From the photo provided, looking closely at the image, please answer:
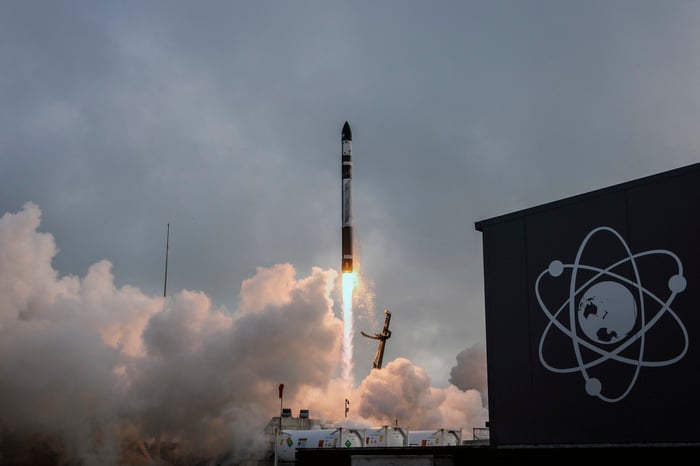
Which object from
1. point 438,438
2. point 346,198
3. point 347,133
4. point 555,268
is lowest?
point 438,438

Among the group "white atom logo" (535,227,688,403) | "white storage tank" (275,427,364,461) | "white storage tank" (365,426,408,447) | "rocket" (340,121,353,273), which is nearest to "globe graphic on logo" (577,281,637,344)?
"white atom logo" (535,227,688,403)

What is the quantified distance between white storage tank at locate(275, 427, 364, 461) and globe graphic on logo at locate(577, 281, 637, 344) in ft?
123

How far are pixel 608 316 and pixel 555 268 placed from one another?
267 centimetres

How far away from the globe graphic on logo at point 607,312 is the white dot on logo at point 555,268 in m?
1.33

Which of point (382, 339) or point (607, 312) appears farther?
point (382, 339)

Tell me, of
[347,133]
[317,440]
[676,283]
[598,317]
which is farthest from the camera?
[347,133]

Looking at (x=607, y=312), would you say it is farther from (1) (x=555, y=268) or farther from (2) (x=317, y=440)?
(2) (x=317, y=440)

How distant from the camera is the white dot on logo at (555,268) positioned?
2808cm

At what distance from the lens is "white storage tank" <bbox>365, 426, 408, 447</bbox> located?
6122 cm

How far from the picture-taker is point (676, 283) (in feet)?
81.4

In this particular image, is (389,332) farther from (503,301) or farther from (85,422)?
(503,301)

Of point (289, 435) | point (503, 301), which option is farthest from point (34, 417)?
point (503, 301)

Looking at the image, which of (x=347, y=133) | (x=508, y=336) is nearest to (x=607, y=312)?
(x=508, y=336)

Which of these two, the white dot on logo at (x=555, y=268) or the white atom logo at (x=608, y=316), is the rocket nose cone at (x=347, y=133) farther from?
the white atom logo at (x=608, y=316)
